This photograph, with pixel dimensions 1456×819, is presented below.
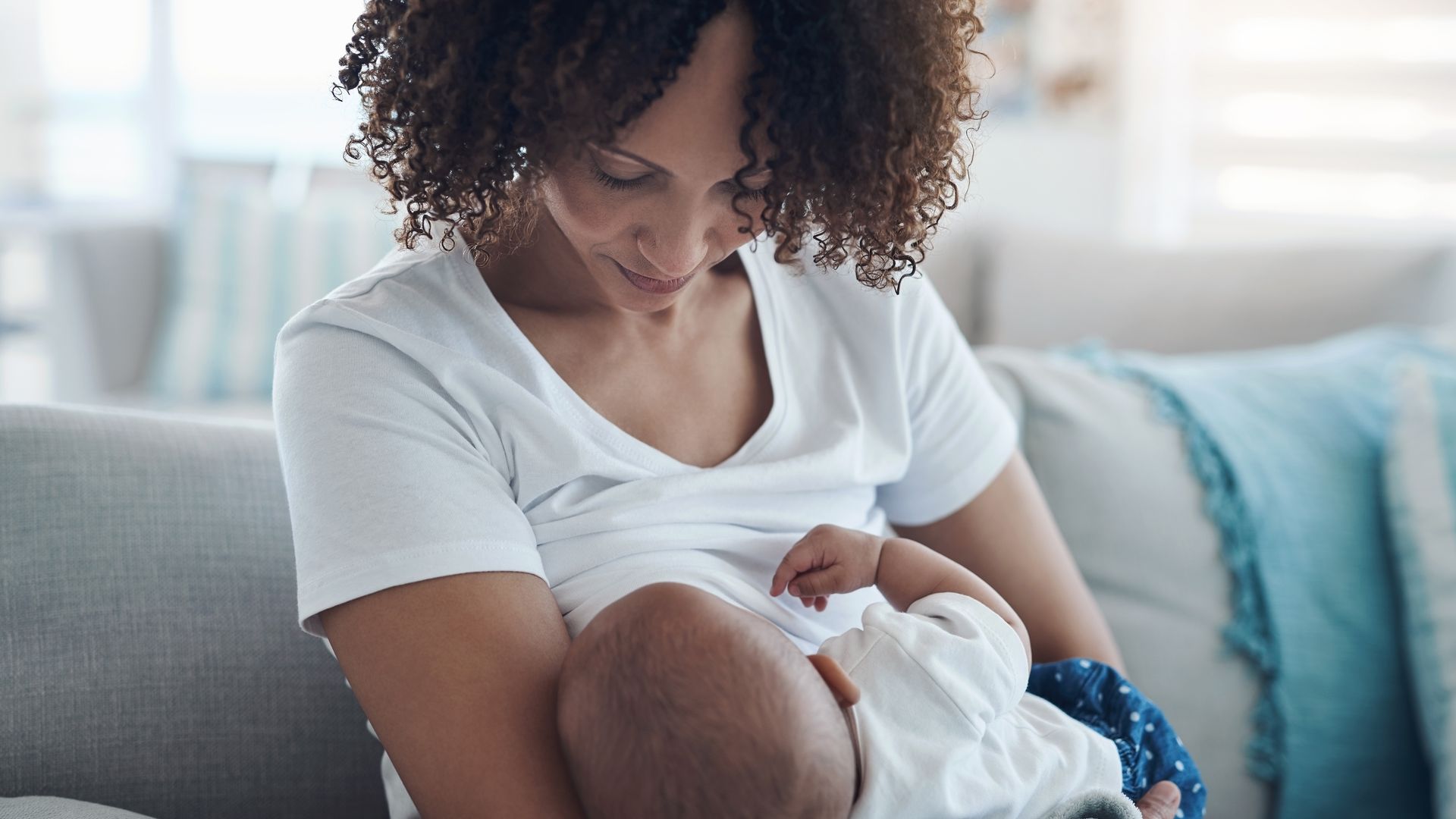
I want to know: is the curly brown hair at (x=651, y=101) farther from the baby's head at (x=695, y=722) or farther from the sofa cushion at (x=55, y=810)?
the sofa cushion at (x=55, y=810)

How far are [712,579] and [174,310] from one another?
3.15m

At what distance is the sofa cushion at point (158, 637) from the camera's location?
3.44 ft

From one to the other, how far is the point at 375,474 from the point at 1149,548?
103 cm

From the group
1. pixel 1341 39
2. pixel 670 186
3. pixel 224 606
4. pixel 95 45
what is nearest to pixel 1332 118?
pixel 1341 39

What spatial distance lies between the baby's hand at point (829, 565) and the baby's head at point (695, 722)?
0.51ft

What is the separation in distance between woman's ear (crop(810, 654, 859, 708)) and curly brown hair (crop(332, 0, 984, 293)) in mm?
321

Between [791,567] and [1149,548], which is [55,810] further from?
[1149,548]

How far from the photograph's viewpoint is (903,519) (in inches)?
49.0

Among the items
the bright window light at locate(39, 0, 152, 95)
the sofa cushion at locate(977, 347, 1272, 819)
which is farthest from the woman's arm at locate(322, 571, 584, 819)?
the bright window light at locate(39, 0, 152, 95)

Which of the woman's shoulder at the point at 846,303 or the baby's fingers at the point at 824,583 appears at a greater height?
the woman's shoulder at the point at 846,303

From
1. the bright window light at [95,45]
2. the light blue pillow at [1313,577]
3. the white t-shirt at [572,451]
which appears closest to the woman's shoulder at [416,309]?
the white t-shirt at [572,451]

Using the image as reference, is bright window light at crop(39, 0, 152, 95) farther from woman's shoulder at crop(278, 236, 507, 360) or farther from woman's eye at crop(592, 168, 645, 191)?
woman's eye at crop(592, 168, 645, 191)

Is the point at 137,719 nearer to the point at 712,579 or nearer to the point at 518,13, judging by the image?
the point at 712,579

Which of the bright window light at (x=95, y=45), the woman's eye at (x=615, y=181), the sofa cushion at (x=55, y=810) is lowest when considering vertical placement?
the bright window light at (x=95, y=45)
